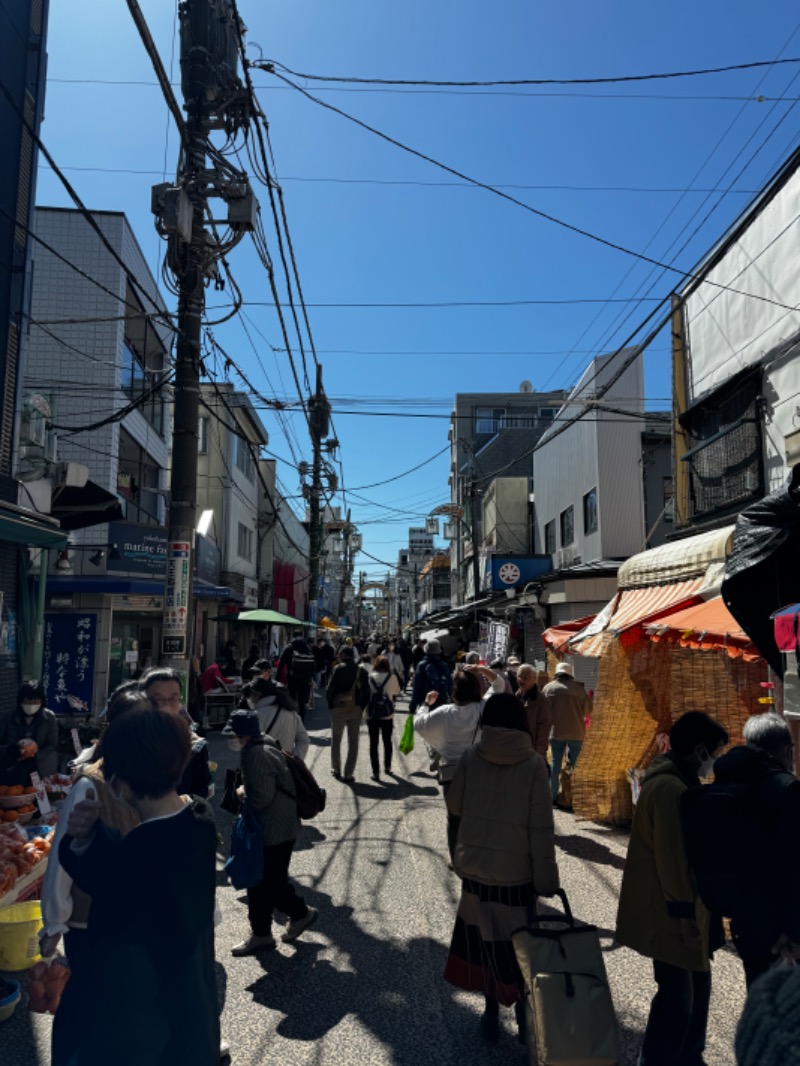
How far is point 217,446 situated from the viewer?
90.3ft

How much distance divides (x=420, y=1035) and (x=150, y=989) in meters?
2.22

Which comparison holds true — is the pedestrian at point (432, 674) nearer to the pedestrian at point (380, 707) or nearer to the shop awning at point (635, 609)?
the pedestrian at point (380, 707)

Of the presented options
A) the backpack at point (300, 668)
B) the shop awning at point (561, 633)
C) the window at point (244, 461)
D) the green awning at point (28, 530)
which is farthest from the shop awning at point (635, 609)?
the window at point (244, 461)

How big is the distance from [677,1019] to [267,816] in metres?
2.64

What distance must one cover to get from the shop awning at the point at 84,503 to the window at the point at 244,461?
1778 cm

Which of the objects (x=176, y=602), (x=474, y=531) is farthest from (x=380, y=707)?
(x=474, y=531)

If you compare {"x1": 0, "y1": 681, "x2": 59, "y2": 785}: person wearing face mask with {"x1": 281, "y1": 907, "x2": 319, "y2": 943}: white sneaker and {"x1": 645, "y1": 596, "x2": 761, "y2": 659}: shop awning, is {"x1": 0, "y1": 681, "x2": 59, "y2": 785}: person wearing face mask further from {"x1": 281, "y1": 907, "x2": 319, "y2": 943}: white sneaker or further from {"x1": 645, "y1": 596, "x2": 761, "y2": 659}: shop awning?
{"x1": 645, "y1": 596, "x2": 761, "y2": 659}: shop awning

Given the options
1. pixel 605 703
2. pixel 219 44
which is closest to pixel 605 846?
pixel 605 703

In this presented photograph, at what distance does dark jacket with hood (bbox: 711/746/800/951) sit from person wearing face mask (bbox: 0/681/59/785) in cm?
572

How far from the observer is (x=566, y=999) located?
10.0ft

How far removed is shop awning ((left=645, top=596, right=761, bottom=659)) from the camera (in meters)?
5.68

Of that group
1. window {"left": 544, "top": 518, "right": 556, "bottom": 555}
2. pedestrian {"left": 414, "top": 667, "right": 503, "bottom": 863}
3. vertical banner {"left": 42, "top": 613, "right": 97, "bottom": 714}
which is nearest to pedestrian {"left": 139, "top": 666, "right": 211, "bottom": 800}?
pedestrian {"left": 414, "top": 667, "right": 503, "bottom": 863}

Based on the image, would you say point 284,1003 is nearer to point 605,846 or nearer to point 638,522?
point 605,846

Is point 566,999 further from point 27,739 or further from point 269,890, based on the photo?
point 27,739
